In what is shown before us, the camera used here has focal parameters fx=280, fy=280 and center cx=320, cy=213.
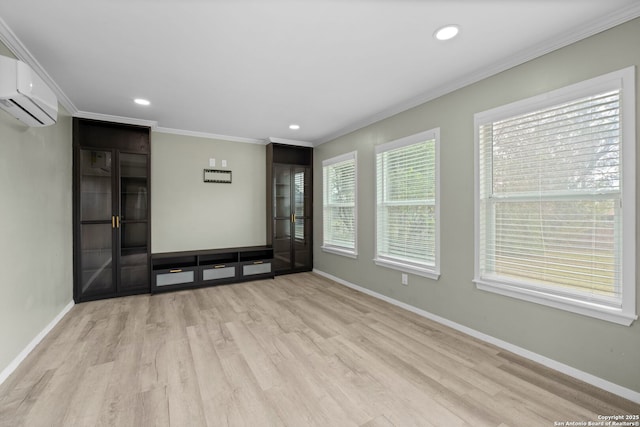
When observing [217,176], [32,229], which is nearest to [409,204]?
[217,176]

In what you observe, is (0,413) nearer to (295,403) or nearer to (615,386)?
(295,403)

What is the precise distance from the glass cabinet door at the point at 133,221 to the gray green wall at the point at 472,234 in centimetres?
312

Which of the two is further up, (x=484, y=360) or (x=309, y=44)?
(x=309, y=44)

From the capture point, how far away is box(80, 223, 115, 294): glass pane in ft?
12.0

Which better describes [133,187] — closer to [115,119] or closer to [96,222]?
[96,222]

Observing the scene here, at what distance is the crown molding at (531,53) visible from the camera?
1.81m

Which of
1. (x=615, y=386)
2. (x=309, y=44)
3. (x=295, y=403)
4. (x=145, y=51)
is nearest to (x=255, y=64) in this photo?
(x=309, y=44)

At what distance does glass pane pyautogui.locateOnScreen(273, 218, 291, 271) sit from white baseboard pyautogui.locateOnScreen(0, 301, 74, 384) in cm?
285

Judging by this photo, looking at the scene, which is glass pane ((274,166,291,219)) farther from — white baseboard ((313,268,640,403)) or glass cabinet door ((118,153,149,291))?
white baseboard ((313,268,640,403))

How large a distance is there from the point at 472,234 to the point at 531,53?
5.12 feet

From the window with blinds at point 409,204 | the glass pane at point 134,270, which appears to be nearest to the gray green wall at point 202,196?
the glass pane at point 134,270

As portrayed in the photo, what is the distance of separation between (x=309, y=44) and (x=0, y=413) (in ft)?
10.3

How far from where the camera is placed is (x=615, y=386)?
1.84 meters

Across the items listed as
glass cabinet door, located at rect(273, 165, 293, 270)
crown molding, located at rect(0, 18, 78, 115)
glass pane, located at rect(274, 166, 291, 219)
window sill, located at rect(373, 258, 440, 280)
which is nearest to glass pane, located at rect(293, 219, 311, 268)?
glass cabinet door, located at rect(273, 165, 293, 270)
